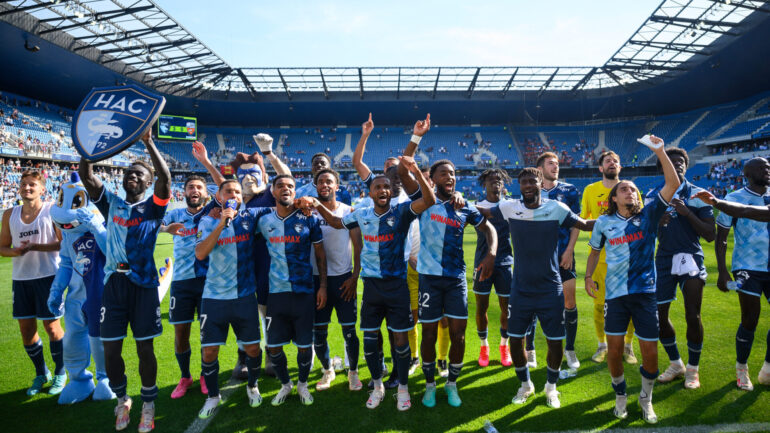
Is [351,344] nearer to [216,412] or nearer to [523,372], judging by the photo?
[216,412]

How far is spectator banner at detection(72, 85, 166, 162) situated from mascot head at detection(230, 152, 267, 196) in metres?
1.25

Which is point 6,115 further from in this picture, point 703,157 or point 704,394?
point 703,157

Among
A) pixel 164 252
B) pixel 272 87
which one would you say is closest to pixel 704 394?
pixel 164 252

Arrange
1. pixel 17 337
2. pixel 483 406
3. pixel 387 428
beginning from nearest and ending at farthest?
pixel 387 428, pixel 483 406, pixel 17 337

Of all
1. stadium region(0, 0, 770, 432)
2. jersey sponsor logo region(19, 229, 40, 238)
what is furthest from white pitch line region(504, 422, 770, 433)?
jersey sponsor logo region(19, 229, 40, 238)

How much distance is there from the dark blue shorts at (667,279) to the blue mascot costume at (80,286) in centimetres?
594

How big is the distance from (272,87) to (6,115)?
764 inches

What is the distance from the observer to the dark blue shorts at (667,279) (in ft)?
14.1

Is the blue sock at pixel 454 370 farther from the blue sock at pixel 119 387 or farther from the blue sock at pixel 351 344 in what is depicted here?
the blue sock at pixel 119 387

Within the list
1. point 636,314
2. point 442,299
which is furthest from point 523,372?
point 636,314

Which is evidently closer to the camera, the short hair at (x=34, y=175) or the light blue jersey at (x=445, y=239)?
the light blue jersey at (x=445, y=239)

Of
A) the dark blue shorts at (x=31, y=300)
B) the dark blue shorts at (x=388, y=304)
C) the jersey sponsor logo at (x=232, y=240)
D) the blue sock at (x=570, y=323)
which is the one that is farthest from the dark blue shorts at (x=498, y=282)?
the dark blue shorts at (x=31, y=300)

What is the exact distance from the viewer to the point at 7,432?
3.61 meters

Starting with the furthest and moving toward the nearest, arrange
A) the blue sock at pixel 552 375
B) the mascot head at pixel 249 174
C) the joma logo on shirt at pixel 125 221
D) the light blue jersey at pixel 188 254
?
1. the mascot head at pixel 249 174
2. the light blue jersey at pixel 188 254
3. the blue sock at pixel 552 375
4. the joma logo on shirt at pixel 125 221
